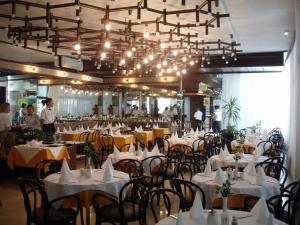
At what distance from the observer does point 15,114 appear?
14961 mm

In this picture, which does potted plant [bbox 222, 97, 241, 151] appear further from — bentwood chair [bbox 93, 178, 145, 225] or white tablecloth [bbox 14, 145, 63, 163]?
bentwood chair [bbox 93, 178, 145, 225]

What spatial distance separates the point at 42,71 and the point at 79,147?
3802 millimetres

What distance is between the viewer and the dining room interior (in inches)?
169

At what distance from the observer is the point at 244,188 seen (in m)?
4.32

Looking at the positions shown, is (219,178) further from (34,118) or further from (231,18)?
(34,118)

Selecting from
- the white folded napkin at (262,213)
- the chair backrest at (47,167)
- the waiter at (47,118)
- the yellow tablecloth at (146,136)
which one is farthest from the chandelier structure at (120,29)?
the white folded napkin at (262,213)

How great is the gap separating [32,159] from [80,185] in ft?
11.5

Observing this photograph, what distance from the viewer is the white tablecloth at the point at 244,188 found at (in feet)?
14.2

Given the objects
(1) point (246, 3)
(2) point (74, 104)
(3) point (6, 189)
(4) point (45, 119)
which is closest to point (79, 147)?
(4) point (45, 119)

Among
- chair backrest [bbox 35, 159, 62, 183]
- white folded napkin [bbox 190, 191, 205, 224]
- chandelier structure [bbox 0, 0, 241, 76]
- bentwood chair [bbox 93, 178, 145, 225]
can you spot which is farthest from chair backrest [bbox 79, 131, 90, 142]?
white folded napkin [bbox 190, 191, 205, 224]

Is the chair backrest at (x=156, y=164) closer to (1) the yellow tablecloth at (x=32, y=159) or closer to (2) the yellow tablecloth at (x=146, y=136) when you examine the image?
(1) the yellow tablecloth at (x=32, y=159)

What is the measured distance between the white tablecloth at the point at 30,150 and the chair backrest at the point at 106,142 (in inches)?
108

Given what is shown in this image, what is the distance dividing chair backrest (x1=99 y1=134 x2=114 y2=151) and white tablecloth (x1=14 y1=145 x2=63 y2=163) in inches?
108

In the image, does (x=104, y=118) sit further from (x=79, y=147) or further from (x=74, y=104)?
(x=79, y=147)
